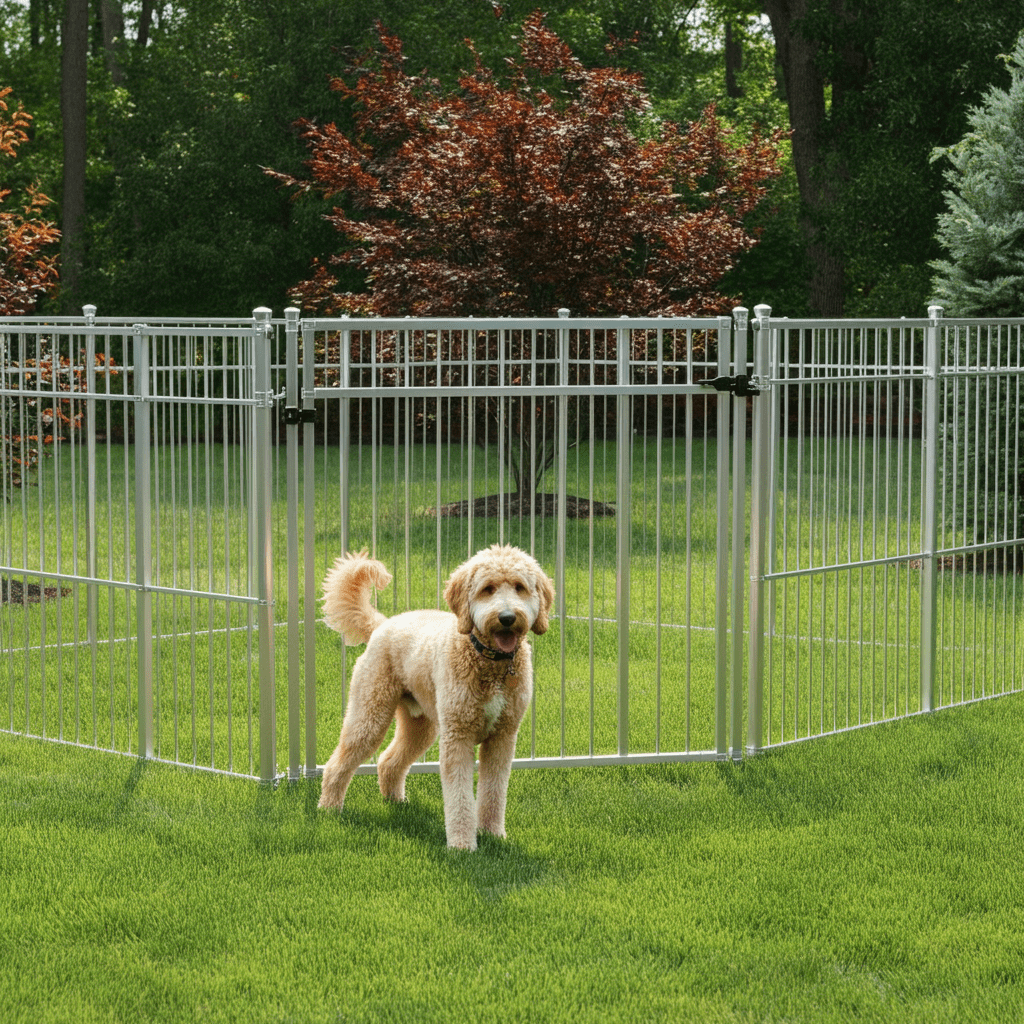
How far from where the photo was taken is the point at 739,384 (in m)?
6.90

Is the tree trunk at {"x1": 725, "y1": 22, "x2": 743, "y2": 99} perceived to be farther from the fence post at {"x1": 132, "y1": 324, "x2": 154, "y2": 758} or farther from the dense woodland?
the fence post at {"x1": 132, "y1": 324, "x2": 154, "y2": 758}

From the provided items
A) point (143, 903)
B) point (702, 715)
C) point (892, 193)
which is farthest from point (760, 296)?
point (143, 903)

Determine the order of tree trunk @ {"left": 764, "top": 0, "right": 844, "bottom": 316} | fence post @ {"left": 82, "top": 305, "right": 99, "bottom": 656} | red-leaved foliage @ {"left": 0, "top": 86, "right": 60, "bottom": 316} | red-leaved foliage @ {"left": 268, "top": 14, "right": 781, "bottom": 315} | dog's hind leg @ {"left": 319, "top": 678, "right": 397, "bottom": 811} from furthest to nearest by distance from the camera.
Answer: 1. tree trunk @ {"left": 764, "top": 0, "right": 844, "bottom": 316}
2. red-leaved foliage @ {"left": 268, "top": 14, "right": 781, "bottom": 315}
3. red-leaved foliage @ {"left": 0, "top": 86, "right": 60, "bottom": 316}
4. fence post @ {"left": 82, "top": 305, "right": 99, "bottom": 656}
5. dog's hind leg @ {"left": 319, "top": 678, "right": 397, "bottom": 811}

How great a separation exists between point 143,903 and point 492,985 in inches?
53.3

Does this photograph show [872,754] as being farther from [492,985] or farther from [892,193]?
[892,193]

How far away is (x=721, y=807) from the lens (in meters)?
6.32

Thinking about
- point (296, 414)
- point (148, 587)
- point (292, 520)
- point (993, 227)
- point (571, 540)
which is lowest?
point (571, 540)

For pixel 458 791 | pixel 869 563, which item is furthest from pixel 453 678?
pixel 869 563

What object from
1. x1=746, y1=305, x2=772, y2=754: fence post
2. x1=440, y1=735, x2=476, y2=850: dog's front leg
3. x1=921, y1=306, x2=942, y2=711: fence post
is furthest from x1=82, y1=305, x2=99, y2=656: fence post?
x1=921, y1=306, x2=942, y2=711: fence post

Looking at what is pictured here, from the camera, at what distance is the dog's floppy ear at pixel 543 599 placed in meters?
5.69

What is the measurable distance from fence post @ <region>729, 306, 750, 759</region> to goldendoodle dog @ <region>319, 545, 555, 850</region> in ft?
4.39

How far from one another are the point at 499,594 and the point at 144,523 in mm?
1997

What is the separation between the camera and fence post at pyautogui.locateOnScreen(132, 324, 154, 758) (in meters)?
6.67

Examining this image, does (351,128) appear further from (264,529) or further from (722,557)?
(264,529)
